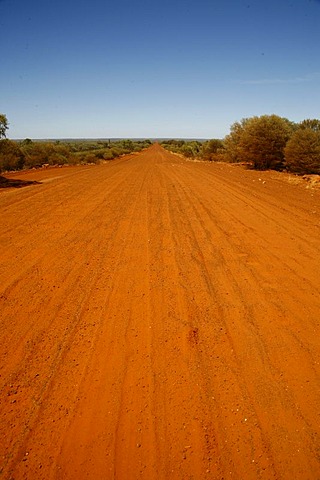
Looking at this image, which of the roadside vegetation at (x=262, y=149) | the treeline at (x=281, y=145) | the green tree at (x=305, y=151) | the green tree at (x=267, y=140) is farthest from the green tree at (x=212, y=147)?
the green tree at (x=305, y=151)

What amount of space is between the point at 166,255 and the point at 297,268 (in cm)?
236

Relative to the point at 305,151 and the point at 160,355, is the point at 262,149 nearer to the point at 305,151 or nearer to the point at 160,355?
the point at 305,151

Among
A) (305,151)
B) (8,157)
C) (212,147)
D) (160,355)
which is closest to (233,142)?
(212,147)

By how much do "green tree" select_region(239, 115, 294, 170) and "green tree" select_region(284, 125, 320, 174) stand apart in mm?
2623

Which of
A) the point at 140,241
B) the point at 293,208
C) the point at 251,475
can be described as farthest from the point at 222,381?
the point at 293,208

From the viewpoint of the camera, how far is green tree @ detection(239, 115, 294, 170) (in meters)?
21.5

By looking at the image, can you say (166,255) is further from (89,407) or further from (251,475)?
(251,475)

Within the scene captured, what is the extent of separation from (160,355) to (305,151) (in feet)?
60.5

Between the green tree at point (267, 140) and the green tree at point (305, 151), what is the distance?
8.60 ft

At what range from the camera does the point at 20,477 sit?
85.4 inches

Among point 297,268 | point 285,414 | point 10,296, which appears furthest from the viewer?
point 297,268

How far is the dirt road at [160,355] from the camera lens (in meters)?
2.32

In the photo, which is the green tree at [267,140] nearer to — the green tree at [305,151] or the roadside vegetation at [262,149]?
the roadside vegetation at [262,149]

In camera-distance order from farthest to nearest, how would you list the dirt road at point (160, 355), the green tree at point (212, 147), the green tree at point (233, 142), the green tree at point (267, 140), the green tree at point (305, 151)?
the green tree at point (212, 147) < the green tree at point (233, 142) < the green tree at point (267, 140) < the green tree at point (305, 151) < the dirt road at point (160, 355)
